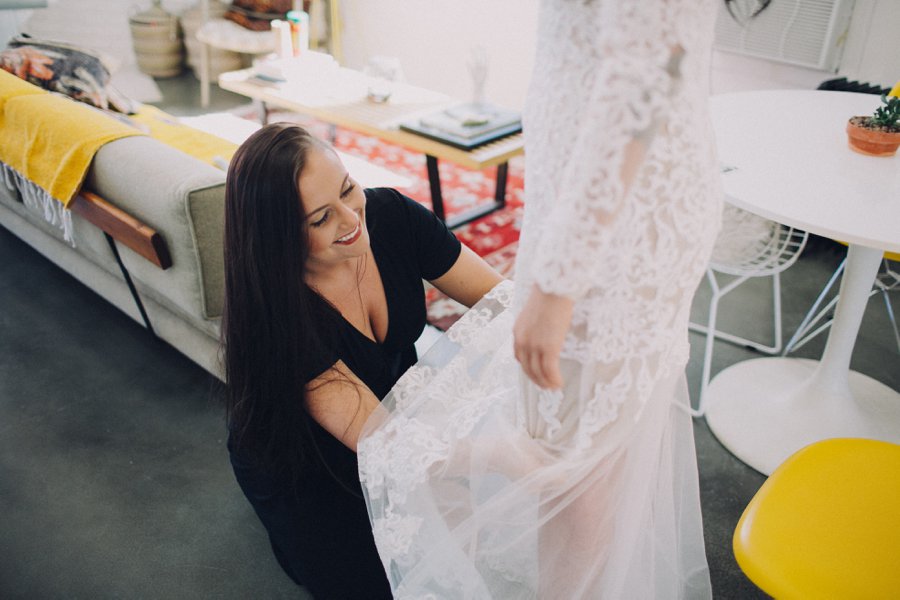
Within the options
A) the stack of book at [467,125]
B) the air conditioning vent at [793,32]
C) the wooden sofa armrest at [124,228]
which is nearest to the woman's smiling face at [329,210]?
the wooden sofa armrest at [124,228]

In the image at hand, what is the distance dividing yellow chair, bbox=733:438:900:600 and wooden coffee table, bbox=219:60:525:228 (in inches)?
65.8

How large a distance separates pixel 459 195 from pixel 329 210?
233 cm

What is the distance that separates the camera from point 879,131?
164 centimetres

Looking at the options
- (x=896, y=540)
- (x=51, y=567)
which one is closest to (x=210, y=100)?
(x=51, y=567)

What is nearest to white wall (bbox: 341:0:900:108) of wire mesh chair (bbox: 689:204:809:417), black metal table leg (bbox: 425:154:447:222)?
wire mesh chair (bbox: 689:204:809:417)

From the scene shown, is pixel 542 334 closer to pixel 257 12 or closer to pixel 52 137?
pixel 52 137

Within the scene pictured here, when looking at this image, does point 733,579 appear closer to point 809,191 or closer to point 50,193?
point 809,191

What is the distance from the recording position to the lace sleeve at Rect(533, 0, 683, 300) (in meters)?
0.71

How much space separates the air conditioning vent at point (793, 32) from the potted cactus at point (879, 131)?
1.50 m

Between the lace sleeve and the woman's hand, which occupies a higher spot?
the lace sleeve

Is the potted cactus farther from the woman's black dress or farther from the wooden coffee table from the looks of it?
the wooden coffee table

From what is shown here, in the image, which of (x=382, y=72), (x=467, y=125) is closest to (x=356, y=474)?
(x=467, y=125)

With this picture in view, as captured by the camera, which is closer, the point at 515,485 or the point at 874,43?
the point at 515,485

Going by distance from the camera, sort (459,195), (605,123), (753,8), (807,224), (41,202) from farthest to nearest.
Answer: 1. (459,195)
2. (753,8)
3. (41,202)
4. (807,224)
5. (605,123)
